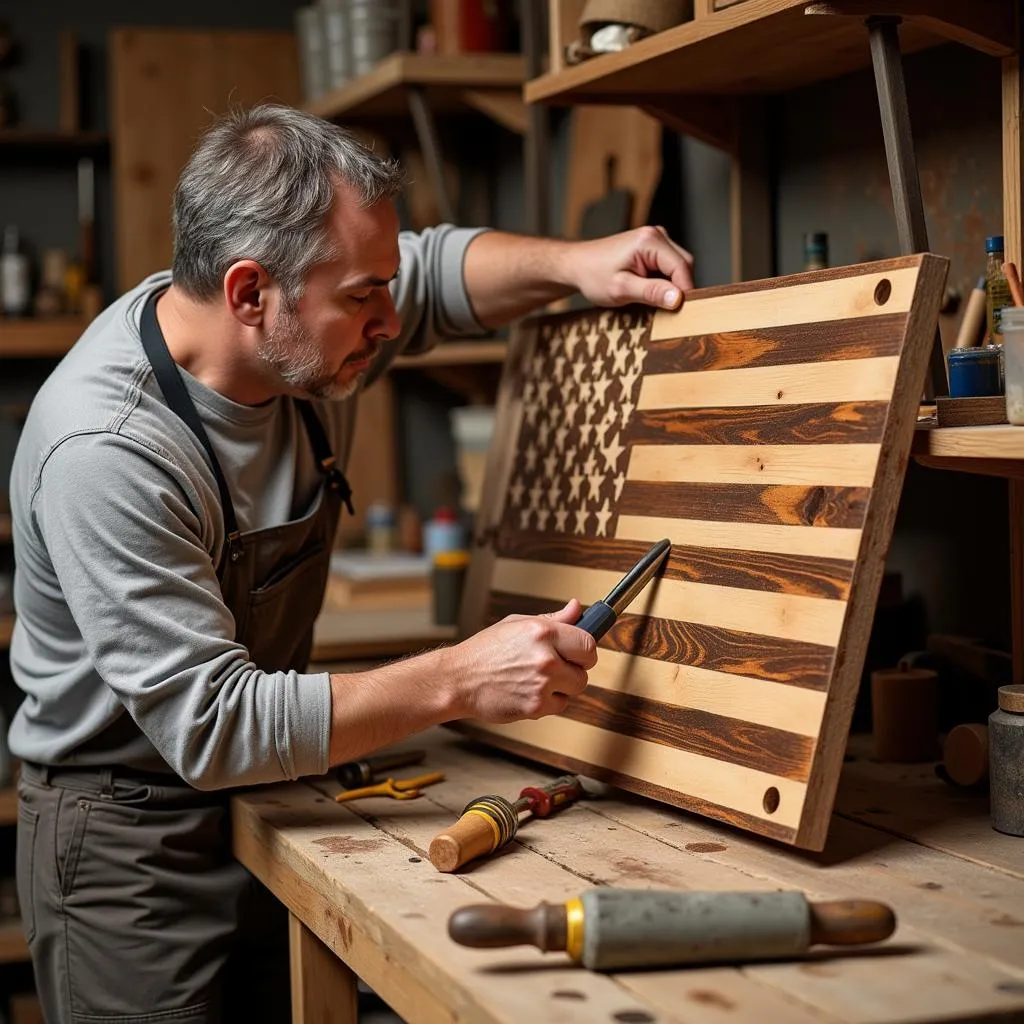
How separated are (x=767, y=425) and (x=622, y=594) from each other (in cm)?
25

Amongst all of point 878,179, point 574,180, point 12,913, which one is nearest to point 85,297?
point 12,913

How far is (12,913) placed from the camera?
381 cm

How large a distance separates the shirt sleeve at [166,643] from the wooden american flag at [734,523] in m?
0.35

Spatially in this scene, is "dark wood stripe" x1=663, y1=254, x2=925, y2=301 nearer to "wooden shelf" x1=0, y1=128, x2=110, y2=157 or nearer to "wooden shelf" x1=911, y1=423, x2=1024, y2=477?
"wooden shelf" x1=911, y1=423, x2=1024, y2=477

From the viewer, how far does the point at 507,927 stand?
3.56 feet

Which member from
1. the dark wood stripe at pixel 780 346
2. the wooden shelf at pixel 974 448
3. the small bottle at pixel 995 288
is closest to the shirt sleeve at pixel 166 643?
the dark wood stripe at pixel 780 346

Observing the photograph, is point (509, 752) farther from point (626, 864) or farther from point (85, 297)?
point (85, 297)

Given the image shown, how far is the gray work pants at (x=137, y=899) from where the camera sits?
1.71 m

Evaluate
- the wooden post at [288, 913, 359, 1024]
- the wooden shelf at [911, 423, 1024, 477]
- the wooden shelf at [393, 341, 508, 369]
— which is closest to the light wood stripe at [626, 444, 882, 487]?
the wooden shelf at [911, 423, 1024, 477]

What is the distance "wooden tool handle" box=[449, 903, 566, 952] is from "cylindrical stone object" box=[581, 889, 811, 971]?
0.03 meters

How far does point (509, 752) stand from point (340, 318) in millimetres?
591

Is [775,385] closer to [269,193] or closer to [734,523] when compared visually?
[734,523]

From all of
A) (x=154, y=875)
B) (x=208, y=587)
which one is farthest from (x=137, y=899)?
(x=208, y=587)

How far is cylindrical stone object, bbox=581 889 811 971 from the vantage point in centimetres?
109
